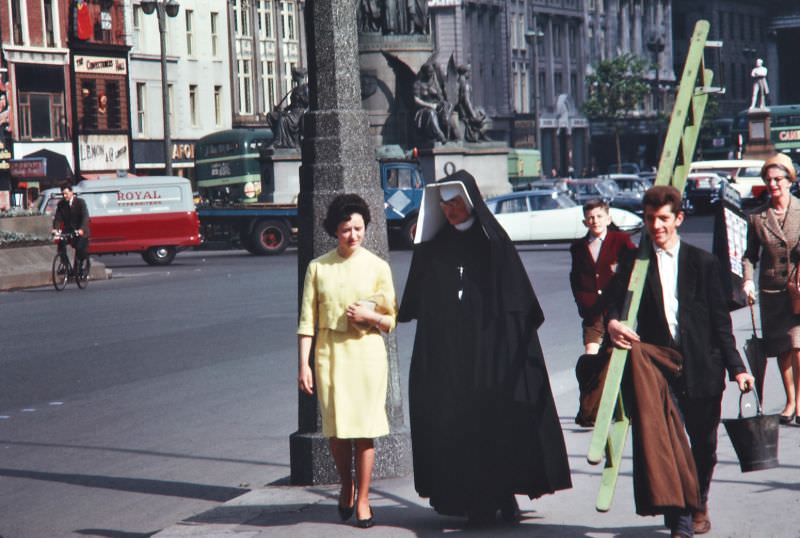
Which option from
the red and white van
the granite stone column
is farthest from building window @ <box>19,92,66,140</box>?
the granite stone column

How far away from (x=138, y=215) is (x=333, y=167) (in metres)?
26.5

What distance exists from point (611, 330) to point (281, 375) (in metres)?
7.67

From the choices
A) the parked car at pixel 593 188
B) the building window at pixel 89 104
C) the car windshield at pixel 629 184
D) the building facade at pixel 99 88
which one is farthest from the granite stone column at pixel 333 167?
the building window at pixel 89 104

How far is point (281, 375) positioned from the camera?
43.5 ft

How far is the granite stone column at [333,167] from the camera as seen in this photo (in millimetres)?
7789

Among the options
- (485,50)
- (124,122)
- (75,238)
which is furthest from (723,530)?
(485,50)

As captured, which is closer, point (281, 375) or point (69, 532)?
point (69, 532)

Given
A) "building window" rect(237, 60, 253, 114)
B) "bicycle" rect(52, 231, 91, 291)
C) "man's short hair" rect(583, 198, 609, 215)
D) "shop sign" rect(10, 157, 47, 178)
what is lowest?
"bicycle" rect(52, 231, 91, 291)

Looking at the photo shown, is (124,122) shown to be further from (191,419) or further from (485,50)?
(191,419)

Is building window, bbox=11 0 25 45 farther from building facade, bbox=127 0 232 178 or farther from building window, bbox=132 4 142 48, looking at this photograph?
building window, bbox=132 4 142 48

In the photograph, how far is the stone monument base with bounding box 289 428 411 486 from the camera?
7707mm

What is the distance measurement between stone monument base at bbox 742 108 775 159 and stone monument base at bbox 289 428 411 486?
212 feet

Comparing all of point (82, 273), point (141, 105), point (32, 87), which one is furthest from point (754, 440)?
point (141, 105)

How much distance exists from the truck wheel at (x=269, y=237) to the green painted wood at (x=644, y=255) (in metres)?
30.8
